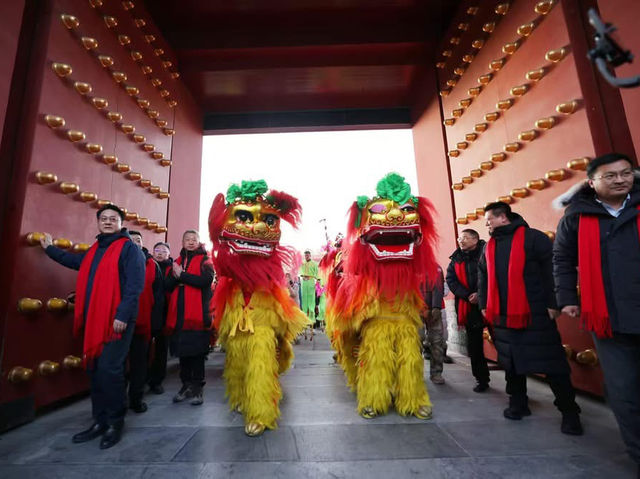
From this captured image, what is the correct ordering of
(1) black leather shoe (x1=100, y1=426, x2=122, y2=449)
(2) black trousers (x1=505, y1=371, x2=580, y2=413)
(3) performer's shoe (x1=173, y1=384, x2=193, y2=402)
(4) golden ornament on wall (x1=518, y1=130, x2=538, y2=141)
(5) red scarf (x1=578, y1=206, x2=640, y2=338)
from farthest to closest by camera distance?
(4) golden ornament on wall (x1=518, y1=130, x2=538, y2=141)
(3) performer's shoe (x1=173, y1=384, x2=193, y2=402)
(2) black trousers (x1=505, y1=371, x2=580, y2=413)
(1) black leather shoe (x1=100, y1=426, x2=122, y2=449)
(5) red scarf (x1=578, y1=206, x2=640, y2=338)

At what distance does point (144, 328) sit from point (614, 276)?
3.44 metres

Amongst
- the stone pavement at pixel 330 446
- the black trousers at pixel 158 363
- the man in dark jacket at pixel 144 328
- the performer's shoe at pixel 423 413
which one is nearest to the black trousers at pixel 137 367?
the man in dark jacket at pixel 144 328

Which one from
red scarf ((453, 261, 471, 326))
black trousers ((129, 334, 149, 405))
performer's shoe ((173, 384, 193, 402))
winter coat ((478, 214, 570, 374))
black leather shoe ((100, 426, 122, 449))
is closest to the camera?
black leather shoe ((100, 426, 122, 449))

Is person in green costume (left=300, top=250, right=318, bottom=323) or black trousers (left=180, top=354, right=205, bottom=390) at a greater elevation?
person in green costume (left=300, top=250, right=318, bottom=323)

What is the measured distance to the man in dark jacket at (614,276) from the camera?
1.67 meters

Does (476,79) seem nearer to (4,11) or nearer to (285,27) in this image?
(285,27)

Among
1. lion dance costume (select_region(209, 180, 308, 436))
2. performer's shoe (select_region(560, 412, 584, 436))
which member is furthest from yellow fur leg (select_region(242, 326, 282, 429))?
performer's shoe (select_region(560, 412, 584, 436))

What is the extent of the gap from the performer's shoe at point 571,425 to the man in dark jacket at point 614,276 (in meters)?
0.50

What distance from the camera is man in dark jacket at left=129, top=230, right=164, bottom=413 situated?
2855mm

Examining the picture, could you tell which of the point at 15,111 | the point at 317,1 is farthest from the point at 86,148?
the point at 317,1

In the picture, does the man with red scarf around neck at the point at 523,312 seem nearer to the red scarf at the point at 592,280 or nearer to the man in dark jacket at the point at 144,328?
the red scarf at the point at 592,280

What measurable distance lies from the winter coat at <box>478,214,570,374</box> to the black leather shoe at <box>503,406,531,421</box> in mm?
308

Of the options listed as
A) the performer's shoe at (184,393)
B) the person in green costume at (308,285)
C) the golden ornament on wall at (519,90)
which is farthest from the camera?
the person in green costume at (308,285)

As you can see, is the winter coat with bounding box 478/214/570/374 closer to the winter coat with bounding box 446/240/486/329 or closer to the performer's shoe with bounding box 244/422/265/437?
the winter coat with bounding box 446/240/486/329
